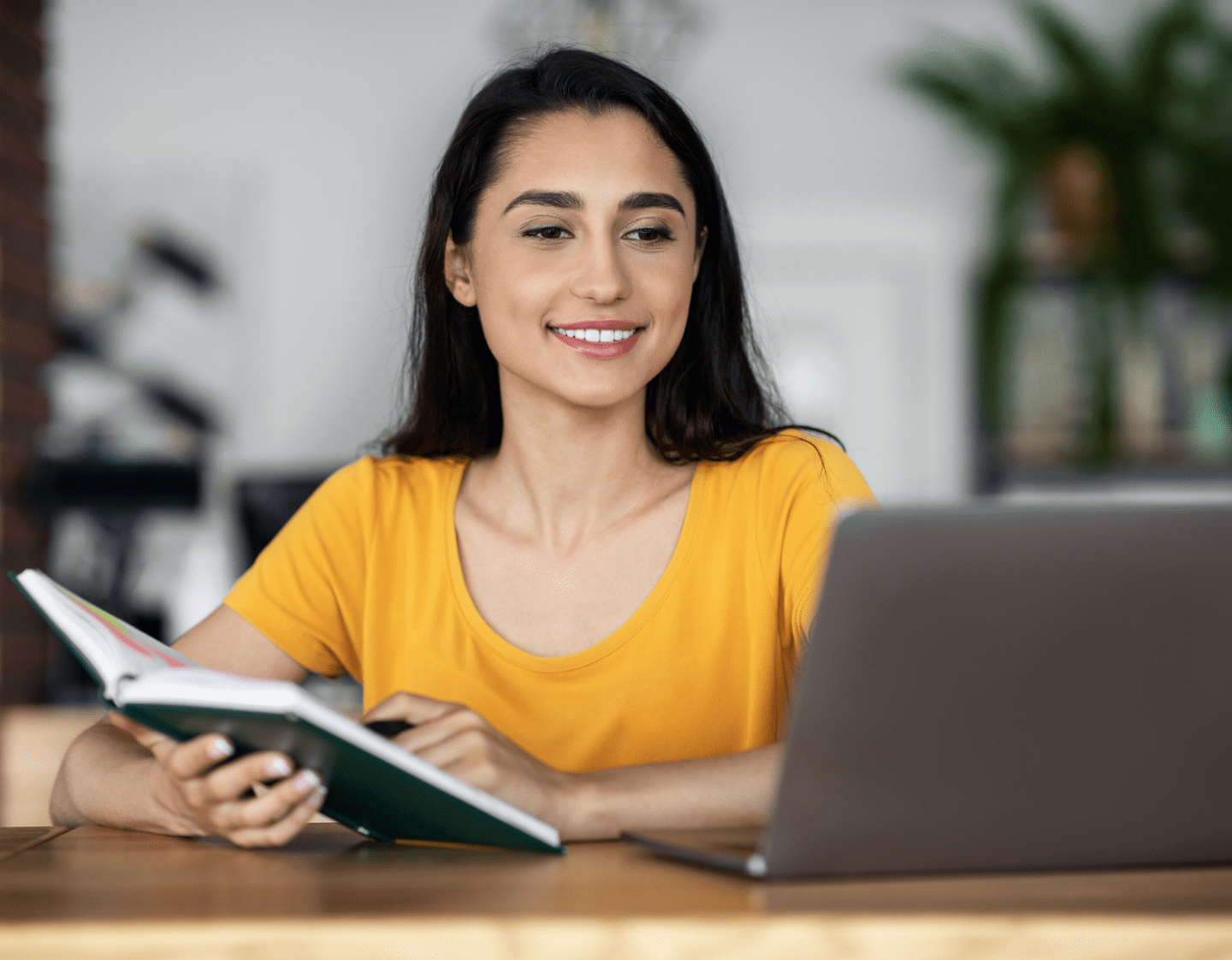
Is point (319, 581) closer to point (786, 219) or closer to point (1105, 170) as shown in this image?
point (786, 219)

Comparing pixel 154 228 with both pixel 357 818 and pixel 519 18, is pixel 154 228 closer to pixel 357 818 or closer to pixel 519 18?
pixel 519 18

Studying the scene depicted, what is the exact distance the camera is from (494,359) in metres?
1.48

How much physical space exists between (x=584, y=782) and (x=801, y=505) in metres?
0.53

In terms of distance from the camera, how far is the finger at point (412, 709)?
83 centimetres

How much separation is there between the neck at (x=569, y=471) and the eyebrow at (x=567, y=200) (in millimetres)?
228

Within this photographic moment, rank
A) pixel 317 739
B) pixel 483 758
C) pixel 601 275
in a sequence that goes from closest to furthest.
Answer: pixel 317 739
pixel 483 758
pixel 601 275

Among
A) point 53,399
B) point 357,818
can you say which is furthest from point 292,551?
point 53,399

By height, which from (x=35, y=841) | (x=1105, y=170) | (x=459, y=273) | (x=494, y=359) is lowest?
(x=35, y=841)

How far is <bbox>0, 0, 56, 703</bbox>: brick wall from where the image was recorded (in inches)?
109

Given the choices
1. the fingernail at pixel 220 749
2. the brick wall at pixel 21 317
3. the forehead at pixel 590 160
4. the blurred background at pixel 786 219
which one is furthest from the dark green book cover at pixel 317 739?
the blurred background at pixel 786 219

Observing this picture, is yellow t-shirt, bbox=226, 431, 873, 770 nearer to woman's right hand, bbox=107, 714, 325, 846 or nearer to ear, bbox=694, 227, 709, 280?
ear, bbox=694, 227, 709, 280

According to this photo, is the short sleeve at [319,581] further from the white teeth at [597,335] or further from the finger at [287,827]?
the finger at [287,827]

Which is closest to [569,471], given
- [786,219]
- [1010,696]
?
[1010,696]

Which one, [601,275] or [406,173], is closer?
[601,275]
